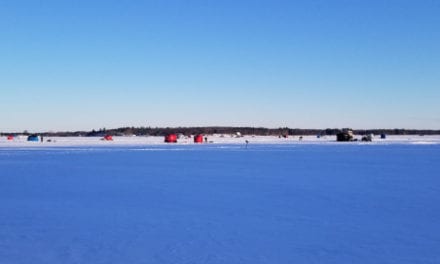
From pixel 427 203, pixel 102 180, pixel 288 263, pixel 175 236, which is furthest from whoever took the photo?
pixel 102 180

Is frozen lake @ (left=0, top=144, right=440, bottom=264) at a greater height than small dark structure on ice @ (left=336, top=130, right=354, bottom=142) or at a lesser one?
lesser

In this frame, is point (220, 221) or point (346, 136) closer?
point (220, 221)

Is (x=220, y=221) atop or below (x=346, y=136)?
below

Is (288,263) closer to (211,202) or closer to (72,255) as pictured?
(72,255)

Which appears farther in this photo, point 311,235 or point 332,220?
point 332,220

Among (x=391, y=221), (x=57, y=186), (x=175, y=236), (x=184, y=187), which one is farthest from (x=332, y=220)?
(x=57, y=186)

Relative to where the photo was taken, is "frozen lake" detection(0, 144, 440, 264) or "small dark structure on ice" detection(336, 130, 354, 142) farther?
"small dark structure on ice" detection(336, 130, 354, 142)

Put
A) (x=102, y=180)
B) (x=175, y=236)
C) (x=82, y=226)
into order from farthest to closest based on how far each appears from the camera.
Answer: (x=102, y=180) → (x=82, y=226) → (x=175, y=236)

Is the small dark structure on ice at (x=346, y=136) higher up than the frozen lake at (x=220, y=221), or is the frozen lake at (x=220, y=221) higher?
the small dark structure on ice at (x=346, y=136)

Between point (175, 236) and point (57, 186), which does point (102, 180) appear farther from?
point (175, 236)

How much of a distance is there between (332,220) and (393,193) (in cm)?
342

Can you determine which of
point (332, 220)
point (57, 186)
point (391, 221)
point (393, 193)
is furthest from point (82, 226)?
point (393, 193)

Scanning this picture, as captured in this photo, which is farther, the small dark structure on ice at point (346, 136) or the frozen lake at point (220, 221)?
the small dark structure on ice at point (346, 136)

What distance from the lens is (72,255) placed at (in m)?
5.12
